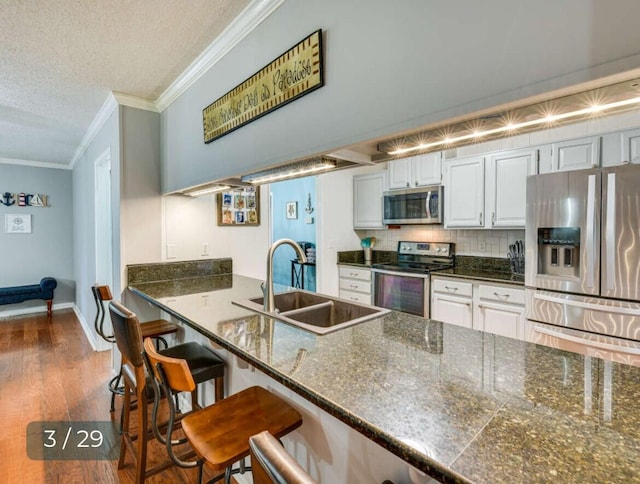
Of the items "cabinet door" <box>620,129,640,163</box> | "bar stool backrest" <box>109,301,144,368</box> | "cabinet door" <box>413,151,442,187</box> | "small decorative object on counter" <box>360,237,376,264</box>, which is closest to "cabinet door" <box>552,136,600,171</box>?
"cabinet door" <box>620,129,640,163</box>

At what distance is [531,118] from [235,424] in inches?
54.8

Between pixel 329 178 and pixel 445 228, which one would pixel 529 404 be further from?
pixel 329 178

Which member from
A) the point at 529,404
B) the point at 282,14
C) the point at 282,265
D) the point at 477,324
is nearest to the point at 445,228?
the point at 477,324

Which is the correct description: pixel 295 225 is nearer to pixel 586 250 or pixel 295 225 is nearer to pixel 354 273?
pixel 354 273

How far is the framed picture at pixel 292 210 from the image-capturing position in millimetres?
5883

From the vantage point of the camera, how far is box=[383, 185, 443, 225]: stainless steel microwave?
3592 millimetres

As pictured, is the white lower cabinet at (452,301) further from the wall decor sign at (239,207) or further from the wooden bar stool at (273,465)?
the wooden bar stool at (273,465)

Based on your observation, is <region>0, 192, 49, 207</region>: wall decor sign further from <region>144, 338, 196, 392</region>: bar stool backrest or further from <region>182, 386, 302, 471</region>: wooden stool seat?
<region>182, 386, 302, 471</region>: wooden stool seat

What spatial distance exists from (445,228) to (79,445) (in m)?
3.59

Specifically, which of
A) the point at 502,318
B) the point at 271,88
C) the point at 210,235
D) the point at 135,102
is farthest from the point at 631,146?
the point at 135,102

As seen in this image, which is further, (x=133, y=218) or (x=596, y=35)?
(x=133, y=218)

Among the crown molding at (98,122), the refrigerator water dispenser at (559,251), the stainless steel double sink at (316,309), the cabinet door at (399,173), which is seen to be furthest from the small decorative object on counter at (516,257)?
the crown molding at (98,122)

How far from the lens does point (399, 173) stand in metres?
3.94

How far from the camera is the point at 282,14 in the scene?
150 centimetres
